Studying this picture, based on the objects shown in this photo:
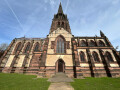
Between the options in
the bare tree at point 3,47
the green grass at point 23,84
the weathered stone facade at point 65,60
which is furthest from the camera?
the bare tree at point 3,47

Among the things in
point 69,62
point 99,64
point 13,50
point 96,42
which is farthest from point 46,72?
point 96,42

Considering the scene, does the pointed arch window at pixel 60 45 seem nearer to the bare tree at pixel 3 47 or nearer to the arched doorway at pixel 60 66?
the arched doorway at pixel 60 66

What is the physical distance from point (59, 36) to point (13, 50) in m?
19.4

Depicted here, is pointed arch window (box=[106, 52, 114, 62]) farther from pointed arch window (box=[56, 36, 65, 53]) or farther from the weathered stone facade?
pointed arch window (box=[56, 36, 65, 53])

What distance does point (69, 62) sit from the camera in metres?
14.5

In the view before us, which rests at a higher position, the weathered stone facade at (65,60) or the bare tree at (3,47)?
the bare tree at (3,47)

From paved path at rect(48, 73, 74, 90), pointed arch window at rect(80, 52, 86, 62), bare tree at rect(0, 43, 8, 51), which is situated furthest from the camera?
bare tree at rect(0, 43, 8, 51)

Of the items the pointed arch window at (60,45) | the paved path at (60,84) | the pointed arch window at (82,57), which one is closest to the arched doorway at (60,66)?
the pointed arch window at (60,45)

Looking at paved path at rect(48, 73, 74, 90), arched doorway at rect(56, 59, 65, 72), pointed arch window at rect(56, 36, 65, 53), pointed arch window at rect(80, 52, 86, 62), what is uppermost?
pointed arch window at rect(56, 36, 65, 53)

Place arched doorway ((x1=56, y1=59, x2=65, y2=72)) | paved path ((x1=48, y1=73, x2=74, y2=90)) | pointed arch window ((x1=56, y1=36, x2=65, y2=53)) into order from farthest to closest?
1. pointed arch window ((x1=56, y1=36, x2=65, y2=53))
2. arched doorway ((x1=56, y1=59, x2=65, y2=72))
3. paved path ((x1=48, y1=73, x2=74, y2=90))

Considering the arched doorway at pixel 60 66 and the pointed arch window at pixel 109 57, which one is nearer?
the arched doorway at pixel 60 66

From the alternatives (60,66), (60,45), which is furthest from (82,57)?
(60,45)

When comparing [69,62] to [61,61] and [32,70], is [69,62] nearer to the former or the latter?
[61,61]

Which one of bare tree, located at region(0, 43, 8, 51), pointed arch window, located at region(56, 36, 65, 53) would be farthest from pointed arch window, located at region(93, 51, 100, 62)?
bare tree, located at region(0, 43, 8, 51)
